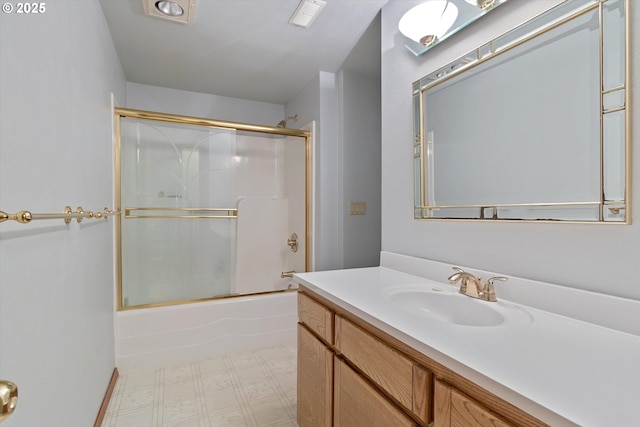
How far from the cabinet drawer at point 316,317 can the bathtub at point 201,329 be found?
43.7 inches

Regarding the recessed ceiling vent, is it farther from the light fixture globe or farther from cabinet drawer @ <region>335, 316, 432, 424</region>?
cabinet drawer @ <region>335, 316, 432, 424</region>

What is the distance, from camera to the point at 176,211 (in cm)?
231

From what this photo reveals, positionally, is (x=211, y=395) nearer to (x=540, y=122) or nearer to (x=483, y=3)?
(x=540, y=122)

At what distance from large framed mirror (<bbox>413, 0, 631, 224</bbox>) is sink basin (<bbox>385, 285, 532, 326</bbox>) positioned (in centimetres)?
32

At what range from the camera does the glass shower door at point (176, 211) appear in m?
2.13

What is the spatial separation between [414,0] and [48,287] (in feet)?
6.32

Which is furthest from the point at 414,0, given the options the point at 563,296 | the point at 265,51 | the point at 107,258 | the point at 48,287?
the point at 107,258

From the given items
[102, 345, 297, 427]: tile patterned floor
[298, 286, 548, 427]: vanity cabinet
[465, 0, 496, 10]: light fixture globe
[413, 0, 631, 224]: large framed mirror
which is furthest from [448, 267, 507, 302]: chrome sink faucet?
[102, 345, 297, 427]: tile patterned floor

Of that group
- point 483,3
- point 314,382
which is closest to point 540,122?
point 483,3

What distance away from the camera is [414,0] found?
58.8 inches

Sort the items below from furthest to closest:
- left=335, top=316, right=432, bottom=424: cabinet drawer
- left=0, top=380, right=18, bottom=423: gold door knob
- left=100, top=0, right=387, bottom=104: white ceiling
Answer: left=100, top=0, right=387, bottom=104: white ceiling
left=335, top=316, right=432, bottom=424: cabinet drawer
left=0, top=380, right=18, bottom=423: gold door knob

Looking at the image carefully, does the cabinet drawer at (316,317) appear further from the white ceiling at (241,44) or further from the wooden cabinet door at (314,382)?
the white ceiling at (241,44)

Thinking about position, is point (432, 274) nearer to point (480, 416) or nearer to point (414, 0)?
point (480, 416)

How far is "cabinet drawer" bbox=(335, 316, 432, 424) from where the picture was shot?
0.69 meters
